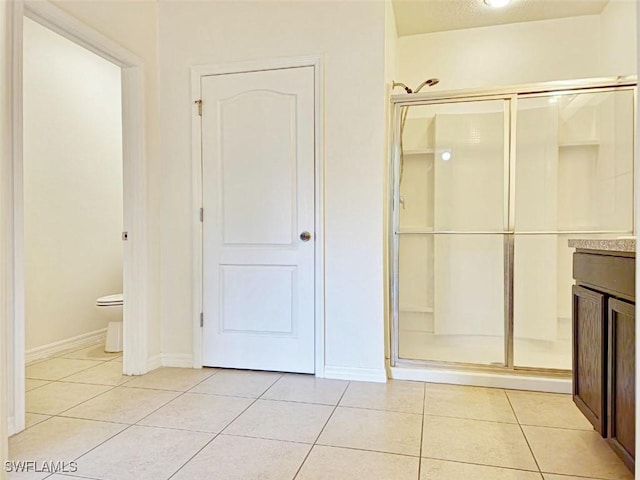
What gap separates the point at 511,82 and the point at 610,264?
7.44 feet

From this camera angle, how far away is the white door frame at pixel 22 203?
185 centimetres

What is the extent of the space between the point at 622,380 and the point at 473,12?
8.83 ft

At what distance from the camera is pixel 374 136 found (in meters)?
2.56

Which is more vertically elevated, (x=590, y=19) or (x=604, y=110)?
(x=590, y=19)

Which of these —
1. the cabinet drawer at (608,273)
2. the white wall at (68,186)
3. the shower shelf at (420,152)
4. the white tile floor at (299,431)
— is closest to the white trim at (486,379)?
the white tile floor at (299,431)

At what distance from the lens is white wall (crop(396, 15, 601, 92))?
10.5 feet

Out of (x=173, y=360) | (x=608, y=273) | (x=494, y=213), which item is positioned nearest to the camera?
(x=608, y=273)

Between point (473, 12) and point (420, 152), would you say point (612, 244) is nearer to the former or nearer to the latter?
point (420, 152)

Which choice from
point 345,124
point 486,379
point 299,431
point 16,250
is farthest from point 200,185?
point 486,379

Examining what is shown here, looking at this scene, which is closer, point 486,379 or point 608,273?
point 608,273

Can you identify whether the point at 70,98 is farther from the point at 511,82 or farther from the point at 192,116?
the point at 511,82

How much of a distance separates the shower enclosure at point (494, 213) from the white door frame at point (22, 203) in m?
1.63

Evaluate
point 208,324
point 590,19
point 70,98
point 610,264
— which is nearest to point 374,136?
point 610,264

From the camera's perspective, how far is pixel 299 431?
1.88 meters
